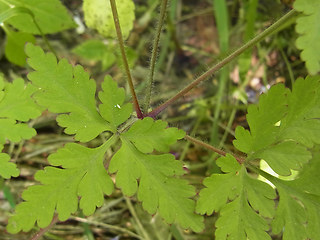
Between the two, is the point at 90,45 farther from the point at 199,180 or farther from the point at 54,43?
the point at 199,180

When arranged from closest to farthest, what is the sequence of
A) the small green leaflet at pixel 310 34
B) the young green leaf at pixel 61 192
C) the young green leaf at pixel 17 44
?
the small green leaflet at pixel 310 34
the young green leaf at pixel 61 192
the young green leaf at pixel 17 44

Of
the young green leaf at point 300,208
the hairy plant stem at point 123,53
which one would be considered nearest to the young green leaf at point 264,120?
the young green leaf at point 300,208

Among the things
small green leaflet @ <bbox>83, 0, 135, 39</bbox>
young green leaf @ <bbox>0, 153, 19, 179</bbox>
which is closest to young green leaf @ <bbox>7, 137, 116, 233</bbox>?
young green leaf @ <bbox>0, 153, 19, 179</bbox>

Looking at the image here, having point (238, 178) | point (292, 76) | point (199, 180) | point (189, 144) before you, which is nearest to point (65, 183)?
point (238, 178)

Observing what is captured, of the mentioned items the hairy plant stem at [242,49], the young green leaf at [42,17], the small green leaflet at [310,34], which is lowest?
the small green leaflet at [310,34]

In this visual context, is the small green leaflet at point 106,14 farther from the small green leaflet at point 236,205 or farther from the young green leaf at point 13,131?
the small green leaflet at point 236,205

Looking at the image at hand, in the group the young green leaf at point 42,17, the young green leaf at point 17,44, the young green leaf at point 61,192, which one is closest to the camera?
the young green leaf at point 61,192
